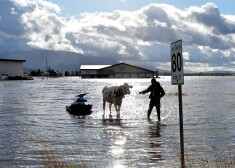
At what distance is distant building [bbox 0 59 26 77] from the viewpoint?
167600 millimetres

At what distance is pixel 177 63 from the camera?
25.8 feet

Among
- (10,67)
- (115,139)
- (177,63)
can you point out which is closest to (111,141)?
(115,139)

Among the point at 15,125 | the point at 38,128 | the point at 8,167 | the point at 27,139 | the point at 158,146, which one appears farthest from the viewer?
the point at 15,125

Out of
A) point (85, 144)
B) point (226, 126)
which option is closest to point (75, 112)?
point (226, 126)

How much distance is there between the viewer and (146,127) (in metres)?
17.9

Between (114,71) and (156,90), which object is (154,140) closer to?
(156,90)

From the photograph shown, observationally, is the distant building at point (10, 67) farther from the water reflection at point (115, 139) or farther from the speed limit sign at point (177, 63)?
the speed limit sign at point (177, 63)

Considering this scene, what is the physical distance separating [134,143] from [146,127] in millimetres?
4114

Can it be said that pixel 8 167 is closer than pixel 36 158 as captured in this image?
Yes

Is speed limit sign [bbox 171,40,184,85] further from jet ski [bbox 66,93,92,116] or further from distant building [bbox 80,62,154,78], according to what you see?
distant building [bbox 80,62,154,78]

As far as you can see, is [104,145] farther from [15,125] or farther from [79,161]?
[15,125]

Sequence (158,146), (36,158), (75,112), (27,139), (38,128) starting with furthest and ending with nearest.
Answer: (75,112)
(38,128)
(27,139)
(158,146)
(36,158)

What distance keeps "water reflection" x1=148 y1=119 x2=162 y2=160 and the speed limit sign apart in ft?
13.1

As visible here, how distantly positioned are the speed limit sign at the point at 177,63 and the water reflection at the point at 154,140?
401cm
